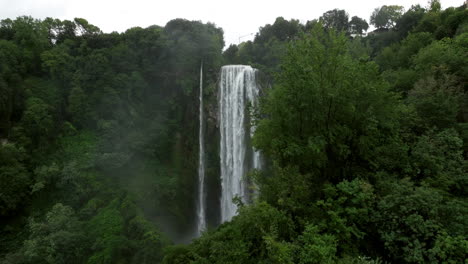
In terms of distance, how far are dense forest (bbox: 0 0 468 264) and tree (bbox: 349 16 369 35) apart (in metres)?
0.62

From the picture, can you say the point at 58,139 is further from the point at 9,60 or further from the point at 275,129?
the point at 275,129

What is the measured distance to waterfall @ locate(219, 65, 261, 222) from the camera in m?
21.5

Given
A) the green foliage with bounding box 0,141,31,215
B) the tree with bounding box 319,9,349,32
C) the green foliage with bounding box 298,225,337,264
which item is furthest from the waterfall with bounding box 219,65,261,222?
the tree with bounding box 319,9,349,32

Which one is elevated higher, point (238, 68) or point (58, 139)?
point (238, 68)

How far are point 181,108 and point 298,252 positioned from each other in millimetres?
22792

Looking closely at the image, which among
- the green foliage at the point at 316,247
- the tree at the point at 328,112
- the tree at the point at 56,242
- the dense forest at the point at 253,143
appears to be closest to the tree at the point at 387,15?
the dense forest at the point at 253,143

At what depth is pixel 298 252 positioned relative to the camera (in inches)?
190

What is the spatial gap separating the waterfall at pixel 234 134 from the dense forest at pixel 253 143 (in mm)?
1217

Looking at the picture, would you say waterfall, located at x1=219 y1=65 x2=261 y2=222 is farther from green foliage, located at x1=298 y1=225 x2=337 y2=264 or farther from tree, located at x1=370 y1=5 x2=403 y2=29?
tree, located at x1=370 y1=5 x2=403 y2=29

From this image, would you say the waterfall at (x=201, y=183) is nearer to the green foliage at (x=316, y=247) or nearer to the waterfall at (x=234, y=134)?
the waterfall at (x=234, y=134)

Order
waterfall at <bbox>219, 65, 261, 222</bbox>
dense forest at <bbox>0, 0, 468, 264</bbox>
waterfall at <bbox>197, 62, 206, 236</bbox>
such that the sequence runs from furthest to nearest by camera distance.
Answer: waterfall at <bbox>197, 62, 206, 236</bbox> → waterfall at <bbox>219, 65, 261, 222</bbox> → dense forest at <bbox>0, 0, 468, 264</bbox>

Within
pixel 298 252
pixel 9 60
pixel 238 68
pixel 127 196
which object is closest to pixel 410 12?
pixel 238 68

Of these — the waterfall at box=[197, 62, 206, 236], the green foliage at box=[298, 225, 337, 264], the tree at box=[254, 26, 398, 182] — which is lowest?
the waterfall at box=[197, 62, 206, 236]

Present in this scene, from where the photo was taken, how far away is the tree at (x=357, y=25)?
127 feet
